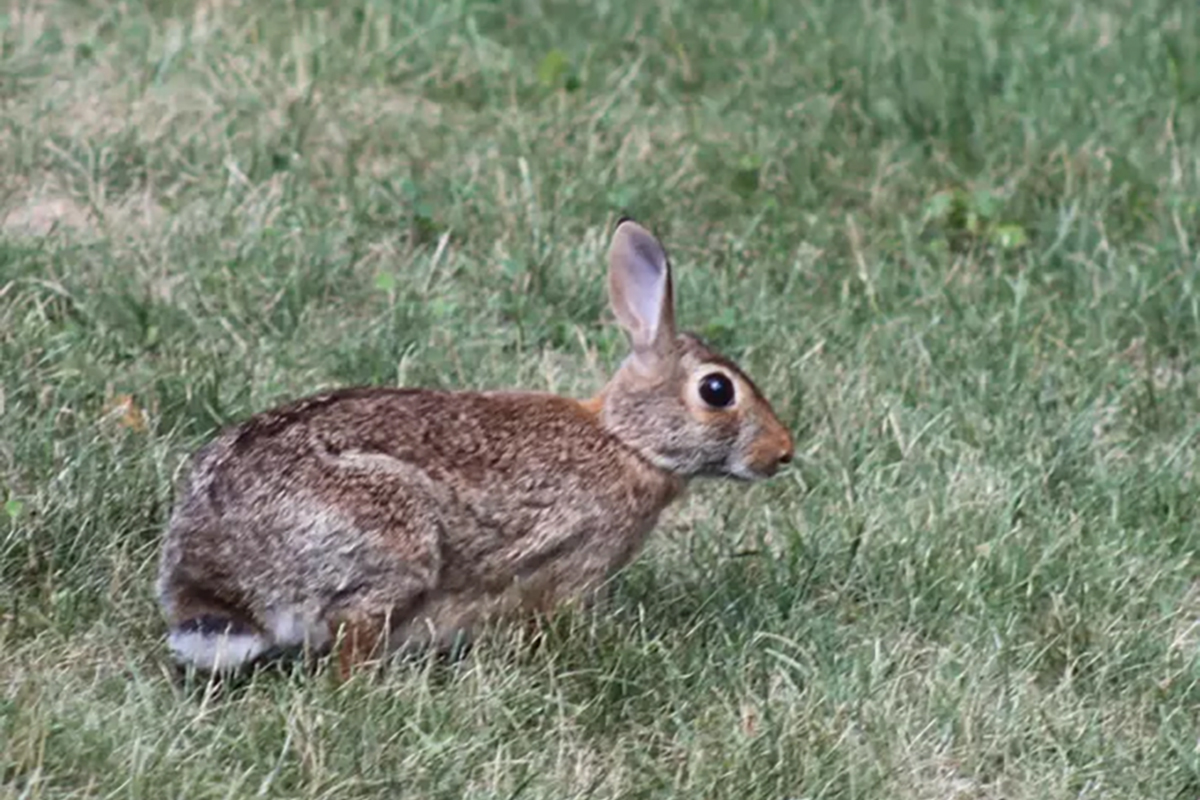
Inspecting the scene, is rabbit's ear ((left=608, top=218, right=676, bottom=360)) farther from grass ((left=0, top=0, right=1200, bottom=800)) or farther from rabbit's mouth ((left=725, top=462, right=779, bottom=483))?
grass ((left=0, top=0, right=1200, bottom=800))

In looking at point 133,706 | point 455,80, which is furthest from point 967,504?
point 455,80

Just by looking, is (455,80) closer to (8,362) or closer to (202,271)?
(202,271)

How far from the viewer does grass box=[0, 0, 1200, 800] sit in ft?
15.4

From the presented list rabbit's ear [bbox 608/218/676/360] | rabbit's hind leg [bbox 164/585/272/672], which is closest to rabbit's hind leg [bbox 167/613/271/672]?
rabbit's hind leg [bbox 164/585/272/672]

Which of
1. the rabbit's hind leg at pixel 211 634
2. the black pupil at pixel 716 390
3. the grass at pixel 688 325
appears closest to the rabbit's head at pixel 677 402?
the black pupil at pixel 716 390

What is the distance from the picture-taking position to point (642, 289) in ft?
17.9

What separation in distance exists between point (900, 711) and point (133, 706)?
1.64 m

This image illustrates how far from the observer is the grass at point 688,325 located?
4.69m

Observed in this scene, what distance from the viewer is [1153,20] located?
916cm

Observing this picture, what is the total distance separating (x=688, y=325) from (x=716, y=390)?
4.75 feet

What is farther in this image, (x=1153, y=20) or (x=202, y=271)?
(x=1153, y=20)

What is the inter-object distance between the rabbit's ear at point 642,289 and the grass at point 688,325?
608mm

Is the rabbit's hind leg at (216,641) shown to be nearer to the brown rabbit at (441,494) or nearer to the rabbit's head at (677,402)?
the brown rabbit at (441,494)

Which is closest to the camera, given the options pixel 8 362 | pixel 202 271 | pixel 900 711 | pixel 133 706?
pixel 133 706
